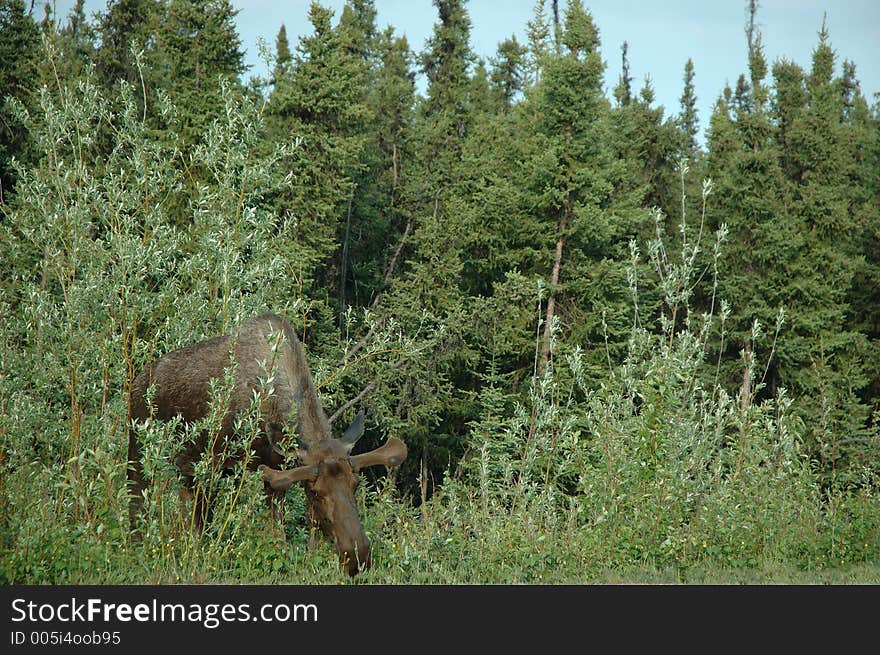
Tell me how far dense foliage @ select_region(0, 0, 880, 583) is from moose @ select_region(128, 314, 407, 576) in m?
0.27

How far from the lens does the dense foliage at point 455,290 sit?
7.17 m

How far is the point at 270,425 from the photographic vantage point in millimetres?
7402

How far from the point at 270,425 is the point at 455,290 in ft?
84.6

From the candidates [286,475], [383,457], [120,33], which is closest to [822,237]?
[120,33]

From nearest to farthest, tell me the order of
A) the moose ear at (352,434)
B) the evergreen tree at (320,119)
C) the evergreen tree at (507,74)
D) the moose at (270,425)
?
the moose at (270,425)
the moose ear at (352,434)
the evergreen tree at (320,119)
the evergreen tree at (507,74)

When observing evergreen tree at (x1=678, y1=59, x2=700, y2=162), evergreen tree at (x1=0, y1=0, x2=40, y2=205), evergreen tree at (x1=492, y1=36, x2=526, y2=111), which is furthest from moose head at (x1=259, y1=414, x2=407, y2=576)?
evergreen tree at (x1=678, y1=59, x2=700, y2=162)

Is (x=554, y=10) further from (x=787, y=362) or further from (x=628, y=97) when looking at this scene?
(x=787, y=362)

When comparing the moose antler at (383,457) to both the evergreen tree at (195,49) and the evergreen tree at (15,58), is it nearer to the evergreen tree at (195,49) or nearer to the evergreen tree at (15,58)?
the evergreen tree at (195,49)

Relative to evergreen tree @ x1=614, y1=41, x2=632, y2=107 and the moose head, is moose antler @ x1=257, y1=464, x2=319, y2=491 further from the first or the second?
evergreen tree @ x1=614, y1=41, x2=632, y2=107

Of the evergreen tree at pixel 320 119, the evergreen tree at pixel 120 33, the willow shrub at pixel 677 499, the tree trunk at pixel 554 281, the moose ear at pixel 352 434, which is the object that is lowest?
the willow shrub at pixel 677 499

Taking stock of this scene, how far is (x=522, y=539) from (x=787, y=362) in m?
31.2

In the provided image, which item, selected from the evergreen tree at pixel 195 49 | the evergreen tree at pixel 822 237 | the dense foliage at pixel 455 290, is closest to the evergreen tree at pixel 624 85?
the dense foliage at pixel 455 290

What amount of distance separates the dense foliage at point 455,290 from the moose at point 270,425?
0.27m

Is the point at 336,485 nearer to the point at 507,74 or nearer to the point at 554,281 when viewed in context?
the point at 554,281
